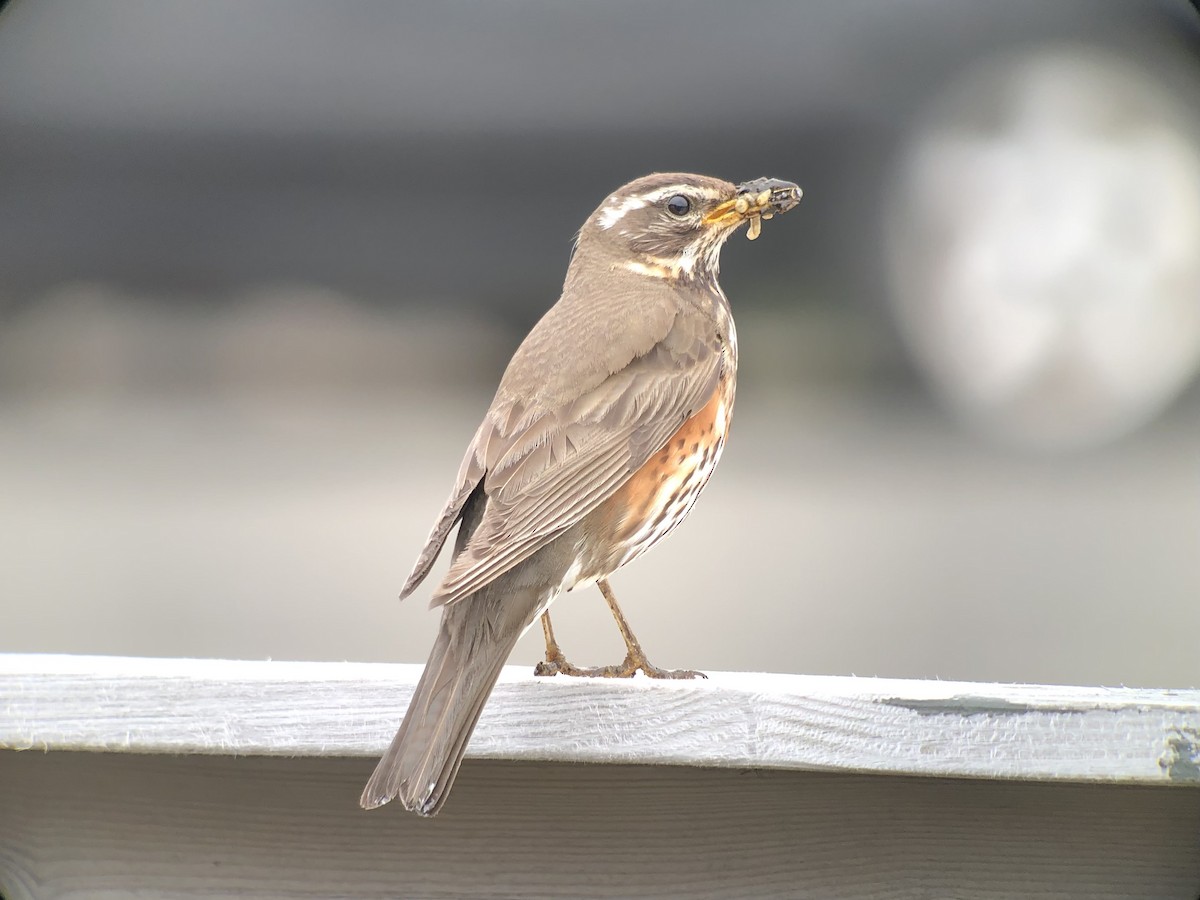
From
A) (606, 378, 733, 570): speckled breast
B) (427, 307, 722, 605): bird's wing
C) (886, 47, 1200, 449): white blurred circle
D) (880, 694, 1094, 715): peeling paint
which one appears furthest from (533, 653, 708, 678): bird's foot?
(886, 47, 1200, 449): white blurred circle

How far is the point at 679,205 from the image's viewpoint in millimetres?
2922

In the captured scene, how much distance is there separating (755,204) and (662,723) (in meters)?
1.29

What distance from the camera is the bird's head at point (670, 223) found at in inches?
114

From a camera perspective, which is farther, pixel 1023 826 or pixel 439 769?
pixel 1023 826

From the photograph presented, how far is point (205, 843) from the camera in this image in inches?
79.1

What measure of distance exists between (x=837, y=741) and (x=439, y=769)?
60 cm

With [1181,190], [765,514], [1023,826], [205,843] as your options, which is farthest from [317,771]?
[1181,190]

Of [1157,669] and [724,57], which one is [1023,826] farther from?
[724,57]

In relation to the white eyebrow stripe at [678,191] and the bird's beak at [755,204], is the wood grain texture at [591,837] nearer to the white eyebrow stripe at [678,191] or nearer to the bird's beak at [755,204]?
the bird's beak at [755,204]

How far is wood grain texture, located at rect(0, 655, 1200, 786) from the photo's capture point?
190 cm

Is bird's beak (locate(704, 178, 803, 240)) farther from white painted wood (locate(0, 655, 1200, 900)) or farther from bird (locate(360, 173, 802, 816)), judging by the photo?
white painted wood (locate(0, 655, 1200, 900))

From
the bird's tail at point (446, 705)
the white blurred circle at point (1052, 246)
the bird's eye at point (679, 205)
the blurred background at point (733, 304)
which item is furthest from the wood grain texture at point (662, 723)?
the white blurred circle at point (1052, 246)

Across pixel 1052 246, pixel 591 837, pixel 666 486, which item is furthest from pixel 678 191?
pixel 1052 246

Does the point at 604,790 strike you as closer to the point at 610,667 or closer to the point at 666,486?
the point at 610,667
